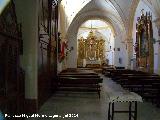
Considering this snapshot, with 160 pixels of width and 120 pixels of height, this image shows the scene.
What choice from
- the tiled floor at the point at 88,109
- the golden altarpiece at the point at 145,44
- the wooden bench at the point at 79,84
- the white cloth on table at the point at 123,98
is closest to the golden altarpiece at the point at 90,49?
the golden altarpiece at the point at 145,44

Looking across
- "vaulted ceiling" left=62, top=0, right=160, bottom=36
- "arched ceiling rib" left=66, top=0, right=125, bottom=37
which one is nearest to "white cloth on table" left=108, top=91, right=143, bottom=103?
"vaulted ceiling" left=62, top=0, right=160, bottom=36

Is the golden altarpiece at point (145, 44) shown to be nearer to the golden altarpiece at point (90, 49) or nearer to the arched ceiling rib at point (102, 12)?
the arched ceiling rib at point (102, 12)

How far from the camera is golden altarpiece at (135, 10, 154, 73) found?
15102 millimetres

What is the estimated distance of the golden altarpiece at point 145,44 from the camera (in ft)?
49.5

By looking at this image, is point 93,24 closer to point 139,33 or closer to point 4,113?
point 139,33

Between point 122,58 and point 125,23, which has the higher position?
point 125,23

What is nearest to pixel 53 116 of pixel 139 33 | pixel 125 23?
pixel 139 33

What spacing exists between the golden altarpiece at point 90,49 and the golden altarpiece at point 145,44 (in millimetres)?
14886

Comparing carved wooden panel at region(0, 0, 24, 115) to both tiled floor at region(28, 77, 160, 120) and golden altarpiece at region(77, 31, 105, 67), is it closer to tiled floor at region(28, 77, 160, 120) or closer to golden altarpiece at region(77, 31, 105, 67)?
tiled floor at region(28, 77, 160, 120)

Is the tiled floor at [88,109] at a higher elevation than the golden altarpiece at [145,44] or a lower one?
lower

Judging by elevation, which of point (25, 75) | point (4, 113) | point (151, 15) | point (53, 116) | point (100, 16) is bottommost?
point (53, 116)

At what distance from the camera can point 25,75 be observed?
6.82 meters

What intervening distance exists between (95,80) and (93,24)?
78.9ft

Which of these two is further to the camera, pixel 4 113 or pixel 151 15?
pixel 151 15
